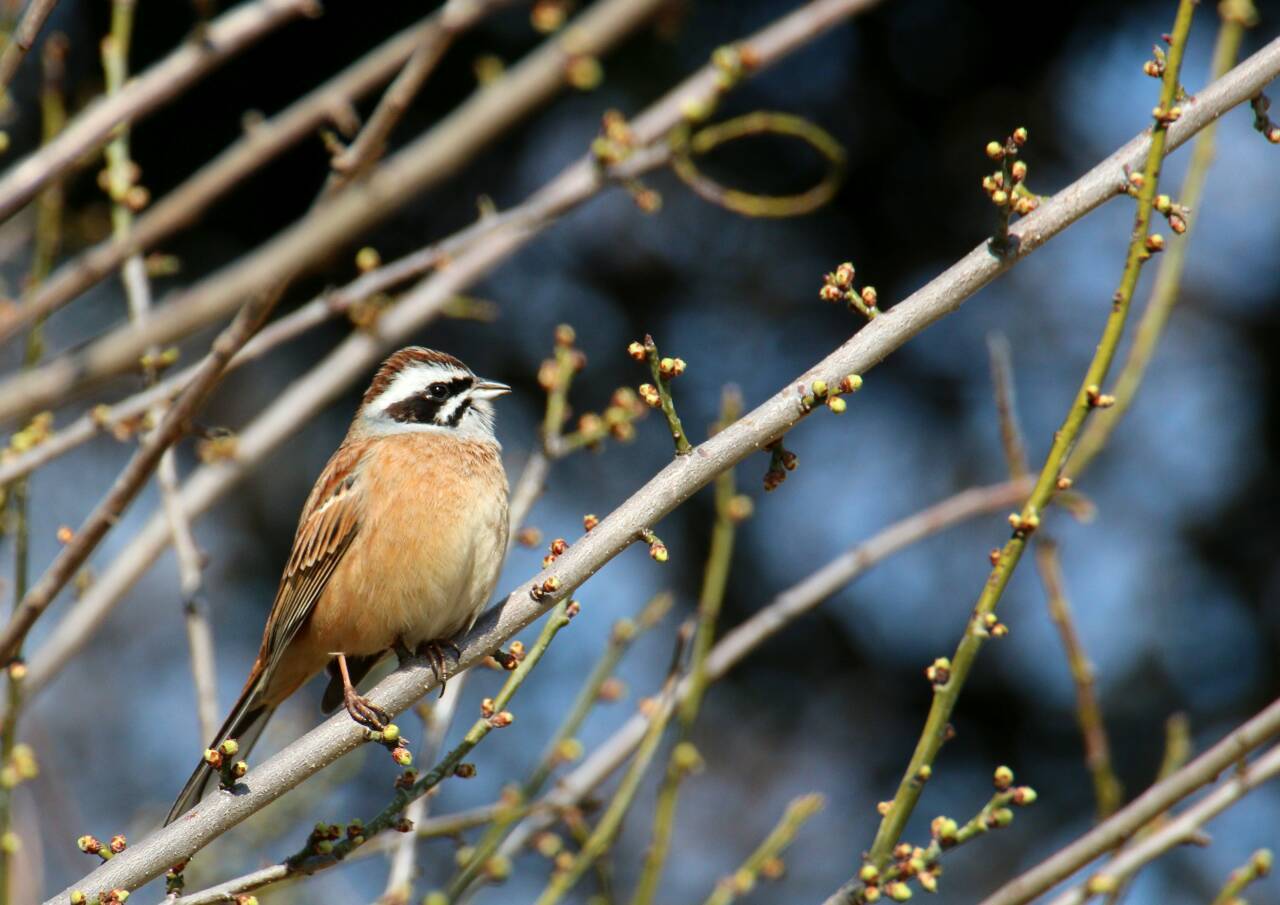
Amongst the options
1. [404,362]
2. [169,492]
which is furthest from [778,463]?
[404,362]

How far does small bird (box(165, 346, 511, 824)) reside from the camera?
446 cm

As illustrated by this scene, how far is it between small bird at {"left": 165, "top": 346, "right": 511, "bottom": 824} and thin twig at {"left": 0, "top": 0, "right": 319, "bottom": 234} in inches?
75.0

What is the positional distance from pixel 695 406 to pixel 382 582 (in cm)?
526

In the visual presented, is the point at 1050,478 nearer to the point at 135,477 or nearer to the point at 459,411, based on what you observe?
the point at 135,477

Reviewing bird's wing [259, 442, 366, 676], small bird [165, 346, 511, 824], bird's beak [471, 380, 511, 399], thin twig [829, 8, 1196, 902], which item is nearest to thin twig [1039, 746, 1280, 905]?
thin twig [829, 8, 1196, 902]

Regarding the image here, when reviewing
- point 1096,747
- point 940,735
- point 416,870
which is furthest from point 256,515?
point 940,735

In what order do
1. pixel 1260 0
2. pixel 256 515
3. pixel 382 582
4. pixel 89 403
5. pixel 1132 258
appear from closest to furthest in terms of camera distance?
1. pixel 1132 258
2. pixel 382 582
3. pixel 89 403
4. pixel 1260 0
5. pixel 256 515

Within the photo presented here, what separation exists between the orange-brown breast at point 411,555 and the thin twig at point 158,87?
204 centimetres

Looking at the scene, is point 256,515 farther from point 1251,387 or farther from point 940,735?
point 940,735

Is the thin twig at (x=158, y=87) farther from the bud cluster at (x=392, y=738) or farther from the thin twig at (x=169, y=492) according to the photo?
the thin twig at (x=169, y=492)

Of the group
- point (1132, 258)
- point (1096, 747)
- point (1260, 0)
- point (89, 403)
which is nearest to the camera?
point (1132, 258)

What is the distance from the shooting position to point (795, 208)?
4652 mm

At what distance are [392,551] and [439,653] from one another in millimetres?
812

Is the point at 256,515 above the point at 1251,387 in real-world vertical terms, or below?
above
